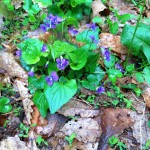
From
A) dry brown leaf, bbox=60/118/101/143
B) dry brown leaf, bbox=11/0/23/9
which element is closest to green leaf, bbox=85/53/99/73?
dry brown leaf, bbox=60/118/101/143

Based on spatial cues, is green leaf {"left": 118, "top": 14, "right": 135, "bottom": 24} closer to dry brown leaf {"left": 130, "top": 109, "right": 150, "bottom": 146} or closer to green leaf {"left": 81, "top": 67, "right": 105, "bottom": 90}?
green leaf {"left": 81, "top": 67, "right": 105, "bottom": 90}

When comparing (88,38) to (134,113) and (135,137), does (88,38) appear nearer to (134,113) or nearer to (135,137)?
(134,113)

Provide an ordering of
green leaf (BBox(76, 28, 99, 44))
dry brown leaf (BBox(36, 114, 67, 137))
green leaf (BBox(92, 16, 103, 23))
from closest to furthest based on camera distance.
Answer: dry brown leaf (BBox(36, 114, 67, 137))
green leaf (BBox(76, 28, 99, 44))
green leaf (BBox(92, 16, 103, 23))

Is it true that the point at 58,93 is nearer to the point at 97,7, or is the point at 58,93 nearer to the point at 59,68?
the point at 59,68

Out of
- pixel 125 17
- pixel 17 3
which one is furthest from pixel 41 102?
pixel 17 3

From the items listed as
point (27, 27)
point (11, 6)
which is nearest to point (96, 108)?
point (27, 27)
